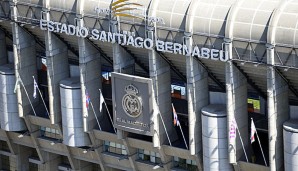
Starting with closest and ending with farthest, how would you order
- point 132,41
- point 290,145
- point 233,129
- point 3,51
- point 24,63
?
1. point 290,145
2. point 233,129
3. point 132,41
4. point 24,63
5. point 3,51

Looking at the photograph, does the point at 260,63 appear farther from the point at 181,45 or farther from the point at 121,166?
the point at 121,166

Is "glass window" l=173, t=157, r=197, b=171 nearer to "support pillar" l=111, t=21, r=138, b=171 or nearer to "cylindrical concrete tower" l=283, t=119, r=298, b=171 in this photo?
"support pillar" l=111, t=21, r=138, b=171

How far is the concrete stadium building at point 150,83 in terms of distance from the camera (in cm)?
11112

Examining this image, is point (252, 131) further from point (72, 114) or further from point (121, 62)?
point (72, 114)

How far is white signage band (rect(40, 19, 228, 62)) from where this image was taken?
372 ft

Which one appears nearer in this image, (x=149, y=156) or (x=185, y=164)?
(x=185, y=164)

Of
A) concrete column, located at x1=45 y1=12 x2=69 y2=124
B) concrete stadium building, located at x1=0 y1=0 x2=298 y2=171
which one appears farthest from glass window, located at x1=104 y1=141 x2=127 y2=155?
concrete column, located at x1=45 y1=12 x2=69 y2=124

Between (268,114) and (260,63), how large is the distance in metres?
5.11

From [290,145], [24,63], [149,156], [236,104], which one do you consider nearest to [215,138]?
[236,104]

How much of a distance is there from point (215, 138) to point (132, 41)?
13180mm

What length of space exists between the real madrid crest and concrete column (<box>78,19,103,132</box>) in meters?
5.84

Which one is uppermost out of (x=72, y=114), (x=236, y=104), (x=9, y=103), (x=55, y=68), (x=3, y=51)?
(x=3, y=51)

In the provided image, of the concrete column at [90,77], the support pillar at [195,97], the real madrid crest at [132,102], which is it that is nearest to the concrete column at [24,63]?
the concrete column at [90,77]

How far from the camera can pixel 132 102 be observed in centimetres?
12194
